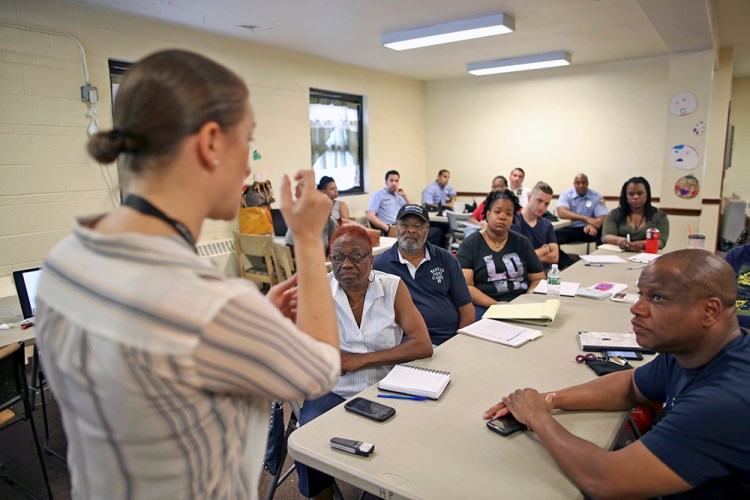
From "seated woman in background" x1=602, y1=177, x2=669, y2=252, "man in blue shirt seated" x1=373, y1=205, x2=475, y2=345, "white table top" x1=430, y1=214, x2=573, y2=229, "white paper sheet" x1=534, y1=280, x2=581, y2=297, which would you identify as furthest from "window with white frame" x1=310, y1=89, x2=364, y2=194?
"white paper sheet" x1=534, y1=280, x2=581, y2=297

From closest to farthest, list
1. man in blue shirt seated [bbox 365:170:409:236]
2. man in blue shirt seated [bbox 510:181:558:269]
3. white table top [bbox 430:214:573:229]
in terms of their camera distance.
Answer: man in blue shirt seated [bbox 510:181:558:269] < white table top [bbox 430:214:573:229] < man in blue shirt seated [bbox 365:170:409:236]

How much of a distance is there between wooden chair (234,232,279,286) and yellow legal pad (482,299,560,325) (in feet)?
9.64

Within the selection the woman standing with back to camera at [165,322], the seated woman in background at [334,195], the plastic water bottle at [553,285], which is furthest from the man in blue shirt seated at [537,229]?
the woman standing with back to camera at [165,322]

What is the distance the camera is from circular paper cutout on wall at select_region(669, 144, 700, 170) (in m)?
5.96

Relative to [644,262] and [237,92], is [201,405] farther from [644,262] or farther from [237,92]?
[644,262]

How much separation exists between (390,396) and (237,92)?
3.95ft

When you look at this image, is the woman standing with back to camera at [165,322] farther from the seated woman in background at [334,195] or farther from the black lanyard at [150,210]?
the seated woman in background at [334,195]

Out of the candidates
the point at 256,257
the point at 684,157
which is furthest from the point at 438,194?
the point at 256,257

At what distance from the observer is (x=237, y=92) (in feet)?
2.28

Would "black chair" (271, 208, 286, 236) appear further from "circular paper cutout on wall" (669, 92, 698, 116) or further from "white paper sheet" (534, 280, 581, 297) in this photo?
"circular paper cutout on wall" (669, 92, 698, 116)

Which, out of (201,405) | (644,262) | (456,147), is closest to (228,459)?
(201,405)

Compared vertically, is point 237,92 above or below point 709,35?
below

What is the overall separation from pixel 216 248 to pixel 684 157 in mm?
5606

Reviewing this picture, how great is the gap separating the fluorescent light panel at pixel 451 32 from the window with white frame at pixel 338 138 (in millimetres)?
1598
